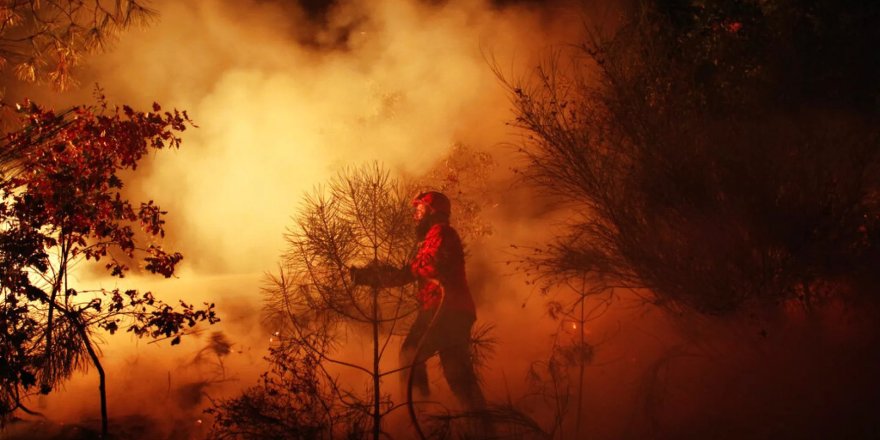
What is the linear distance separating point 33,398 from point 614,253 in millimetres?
6338

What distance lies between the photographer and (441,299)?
4.27 m

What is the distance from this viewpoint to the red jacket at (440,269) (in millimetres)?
4273

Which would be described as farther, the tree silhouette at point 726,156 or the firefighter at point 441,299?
the firefighter at point 441,299

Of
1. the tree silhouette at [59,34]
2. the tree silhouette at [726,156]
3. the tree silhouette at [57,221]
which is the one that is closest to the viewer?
the tree silhouette at [726,156]

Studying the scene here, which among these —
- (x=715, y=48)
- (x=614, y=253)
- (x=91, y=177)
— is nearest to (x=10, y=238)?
(x=91, y=177)

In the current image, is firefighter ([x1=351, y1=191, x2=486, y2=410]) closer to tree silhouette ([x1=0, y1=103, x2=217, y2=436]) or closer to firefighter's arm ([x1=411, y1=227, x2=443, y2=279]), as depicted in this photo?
firefighter's arm ([x1=411, y1=227, x2=443, y2=279])

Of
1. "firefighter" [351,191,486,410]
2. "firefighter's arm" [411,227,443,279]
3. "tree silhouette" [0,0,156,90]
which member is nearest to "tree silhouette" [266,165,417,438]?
"firefighter" [351,191,486,410]

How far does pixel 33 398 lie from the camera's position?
6.19 m

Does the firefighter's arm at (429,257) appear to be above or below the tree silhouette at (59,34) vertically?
below

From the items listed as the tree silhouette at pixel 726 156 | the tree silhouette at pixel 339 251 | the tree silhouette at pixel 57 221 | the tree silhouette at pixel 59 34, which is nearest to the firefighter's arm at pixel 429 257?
the tree silhouette at pixel 339 251

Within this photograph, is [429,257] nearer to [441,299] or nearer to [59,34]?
[441,299]

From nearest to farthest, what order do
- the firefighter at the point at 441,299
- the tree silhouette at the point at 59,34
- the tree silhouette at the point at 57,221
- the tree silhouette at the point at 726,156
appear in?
the tree silhouette at the point at 726,156 → the tree silhouette at the point at 57,221 → the firefighter at the point at 441,299 → the tree silhouette at the point at 59,34

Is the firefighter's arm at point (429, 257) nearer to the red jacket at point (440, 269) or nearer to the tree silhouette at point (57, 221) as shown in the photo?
the red jacket at point (440, 269)

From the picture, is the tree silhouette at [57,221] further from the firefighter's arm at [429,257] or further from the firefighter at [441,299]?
the firefighter's arm at [429,257]
